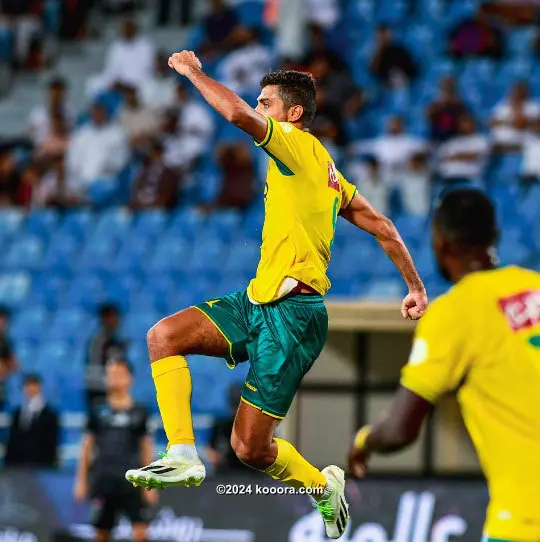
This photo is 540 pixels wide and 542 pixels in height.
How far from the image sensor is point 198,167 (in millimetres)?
17016

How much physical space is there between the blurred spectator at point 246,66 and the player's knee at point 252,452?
33.5 ft

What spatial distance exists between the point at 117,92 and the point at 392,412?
46.6ft

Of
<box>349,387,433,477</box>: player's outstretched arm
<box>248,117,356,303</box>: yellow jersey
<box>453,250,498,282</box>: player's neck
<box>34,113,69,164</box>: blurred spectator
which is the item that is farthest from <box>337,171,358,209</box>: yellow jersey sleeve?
<box>34,113,69,164</box>: blurred spectator

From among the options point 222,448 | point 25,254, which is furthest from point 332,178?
point 25,254

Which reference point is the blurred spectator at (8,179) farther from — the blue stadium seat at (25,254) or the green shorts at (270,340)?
the green shorts at (270,340)

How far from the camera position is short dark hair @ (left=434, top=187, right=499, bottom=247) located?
495 cm

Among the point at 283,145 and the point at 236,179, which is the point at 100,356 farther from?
the point at 283,145

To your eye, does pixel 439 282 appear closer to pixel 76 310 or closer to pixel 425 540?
pixel 425 540

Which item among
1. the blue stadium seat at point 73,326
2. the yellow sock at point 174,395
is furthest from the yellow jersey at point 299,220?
the blue stadium seat at point 73,326

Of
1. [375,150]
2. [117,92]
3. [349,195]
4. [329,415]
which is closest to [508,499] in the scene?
[349,195]

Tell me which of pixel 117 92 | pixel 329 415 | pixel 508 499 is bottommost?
pixel 329 415

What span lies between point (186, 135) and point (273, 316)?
33.5ft

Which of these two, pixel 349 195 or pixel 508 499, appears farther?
pixel 349 195

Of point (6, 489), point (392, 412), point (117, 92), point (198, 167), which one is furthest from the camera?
point (117, 92)
